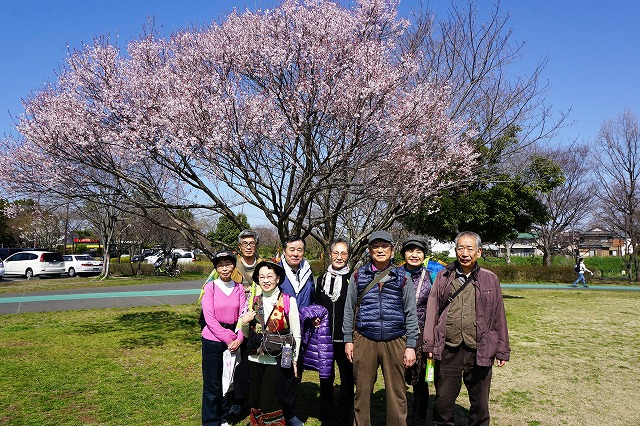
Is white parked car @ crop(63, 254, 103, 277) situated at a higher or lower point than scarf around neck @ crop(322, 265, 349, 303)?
lower

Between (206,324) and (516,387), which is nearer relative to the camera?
(206,324)

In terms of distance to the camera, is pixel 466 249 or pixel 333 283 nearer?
pixel 466 249

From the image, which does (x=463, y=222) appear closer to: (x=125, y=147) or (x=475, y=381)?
(x=125, y=147)

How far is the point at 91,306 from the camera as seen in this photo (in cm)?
1356

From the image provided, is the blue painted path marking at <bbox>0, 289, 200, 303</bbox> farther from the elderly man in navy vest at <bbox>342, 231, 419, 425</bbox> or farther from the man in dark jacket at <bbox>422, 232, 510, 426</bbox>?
the man in dark jacket at <bbox>422, 232, 510, 426</bbox>

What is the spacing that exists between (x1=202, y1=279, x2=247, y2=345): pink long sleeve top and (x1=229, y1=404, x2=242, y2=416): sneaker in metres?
1.03

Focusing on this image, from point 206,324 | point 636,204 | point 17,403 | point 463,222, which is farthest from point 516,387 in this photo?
point 636,204

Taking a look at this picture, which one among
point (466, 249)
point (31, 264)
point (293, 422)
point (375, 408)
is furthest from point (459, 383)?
point (31, 264)

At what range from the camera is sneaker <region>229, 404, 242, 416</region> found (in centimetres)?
487

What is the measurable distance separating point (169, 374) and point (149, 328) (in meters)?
3.98

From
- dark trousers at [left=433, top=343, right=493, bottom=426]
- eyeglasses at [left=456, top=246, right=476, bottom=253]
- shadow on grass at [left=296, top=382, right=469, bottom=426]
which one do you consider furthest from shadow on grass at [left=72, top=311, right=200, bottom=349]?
eyeglasses at [left=456, top=246, right=476, bottom=253]

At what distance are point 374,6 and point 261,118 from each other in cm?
299

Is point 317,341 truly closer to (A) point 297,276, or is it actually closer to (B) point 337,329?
(B) point 337,329

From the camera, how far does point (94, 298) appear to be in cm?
1548
